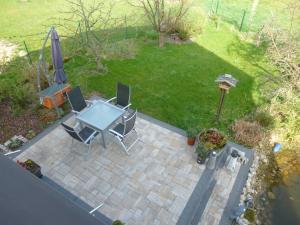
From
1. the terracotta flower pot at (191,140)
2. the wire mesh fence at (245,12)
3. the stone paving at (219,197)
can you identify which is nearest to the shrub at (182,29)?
the wire mesh fence at (245,12)

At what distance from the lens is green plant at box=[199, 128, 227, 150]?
6.60 metres

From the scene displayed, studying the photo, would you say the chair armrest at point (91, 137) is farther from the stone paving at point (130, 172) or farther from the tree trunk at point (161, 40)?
the tree trunk at point (161, 40)

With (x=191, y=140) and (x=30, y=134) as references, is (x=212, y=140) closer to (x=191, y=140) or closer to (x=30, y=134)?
(x=191, y=140)

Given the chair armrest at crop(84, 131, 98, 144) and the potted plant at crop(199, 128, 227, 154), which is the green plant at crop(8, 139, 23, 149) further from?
the potted plant at crop(199, 128, 227, 154)

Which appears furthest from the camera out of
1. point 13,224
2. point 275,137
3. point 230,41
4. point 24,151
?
point 230,41

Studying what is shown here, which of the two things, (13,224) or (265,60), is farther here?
(265,60)

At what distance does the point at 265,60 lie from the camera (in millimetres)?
11523

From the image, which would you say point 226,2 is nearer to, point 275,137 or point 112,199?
point 275,137

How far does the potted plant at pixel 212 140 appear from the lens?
6.57 m

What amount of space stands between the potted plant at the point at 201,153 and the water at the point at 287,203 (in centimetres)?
198

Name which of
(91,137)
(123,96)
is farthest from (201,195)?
(123,96)

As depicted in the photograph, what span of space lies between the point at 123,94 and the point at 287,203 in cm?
516

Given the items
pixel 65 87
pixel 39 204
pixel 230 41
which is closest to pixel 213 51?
pixel 230 41

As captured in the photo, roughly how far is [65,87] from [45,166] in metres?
2.92
